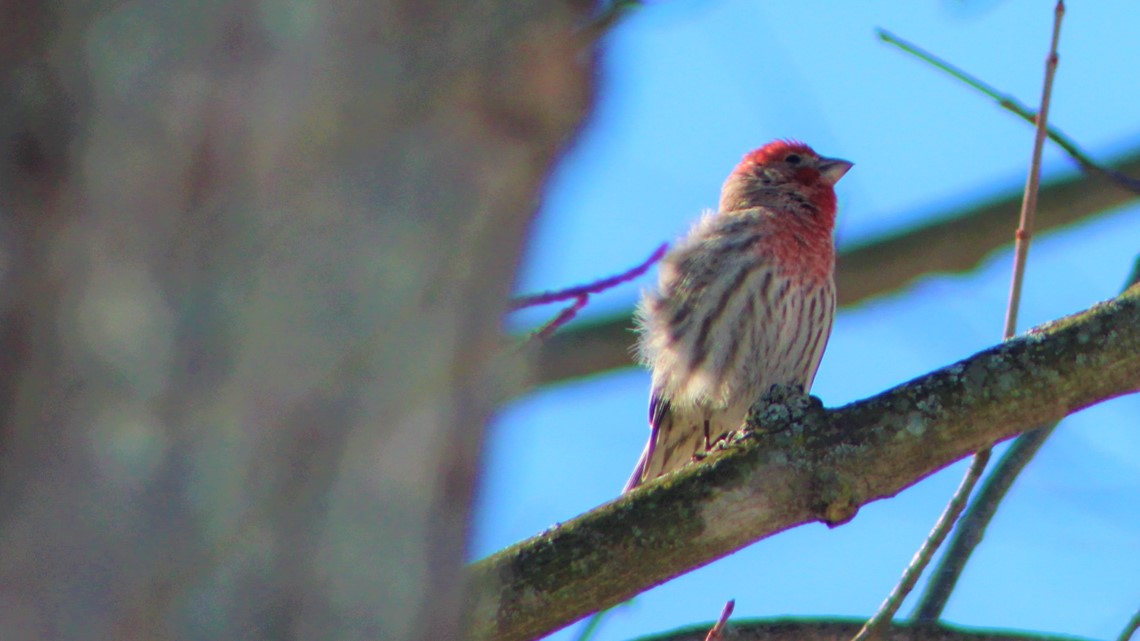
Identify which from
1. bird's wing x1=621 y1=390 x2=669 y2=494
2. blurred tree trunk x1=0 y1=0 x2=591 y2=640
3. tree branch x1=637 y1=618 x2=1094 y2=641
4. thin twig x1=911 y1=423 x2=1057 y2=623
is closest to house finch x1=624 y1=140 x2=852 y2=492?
bird's wing x1=621 y1=390 x2=669 y2=494

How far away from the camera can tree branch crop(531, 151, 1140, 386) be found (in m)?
7.01

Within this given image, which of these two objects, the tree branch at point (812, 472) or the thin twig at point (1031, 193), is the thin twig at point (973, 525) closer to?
the thin twig at point (1031, 193)

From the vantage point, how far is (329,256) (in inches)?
55.2

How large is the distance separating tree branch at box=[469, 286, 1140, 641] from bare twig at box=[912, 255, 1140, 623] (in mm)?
1377

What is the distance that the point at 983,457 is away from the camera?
4.30m

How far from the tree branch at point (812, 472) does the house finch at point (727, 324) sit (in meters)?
3.38

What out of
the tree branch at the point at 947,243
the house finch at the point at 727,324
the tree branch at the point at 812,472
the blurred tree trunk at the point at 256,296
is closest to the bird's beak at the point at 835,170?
the house finch at the point at 727,324

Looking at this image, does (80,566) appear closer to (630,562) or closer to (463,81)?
(463,81)

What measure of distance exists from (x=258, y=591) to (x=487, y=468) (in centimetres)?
30

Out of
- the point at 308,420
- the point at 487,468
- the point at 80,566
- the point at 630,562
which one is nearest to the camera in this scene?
the point at 80,566

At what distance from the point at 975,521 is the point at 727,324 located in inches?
93.4

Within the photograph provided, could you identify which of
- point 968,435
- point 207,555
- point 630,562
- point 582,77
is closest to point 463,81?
point 582,77

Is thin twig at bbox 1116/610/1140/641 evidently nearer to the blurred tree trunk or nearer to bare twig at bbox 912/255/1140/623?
bare twig at bbox 912/255/1140/623

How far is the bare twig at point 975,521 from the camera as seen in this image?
194 inches
